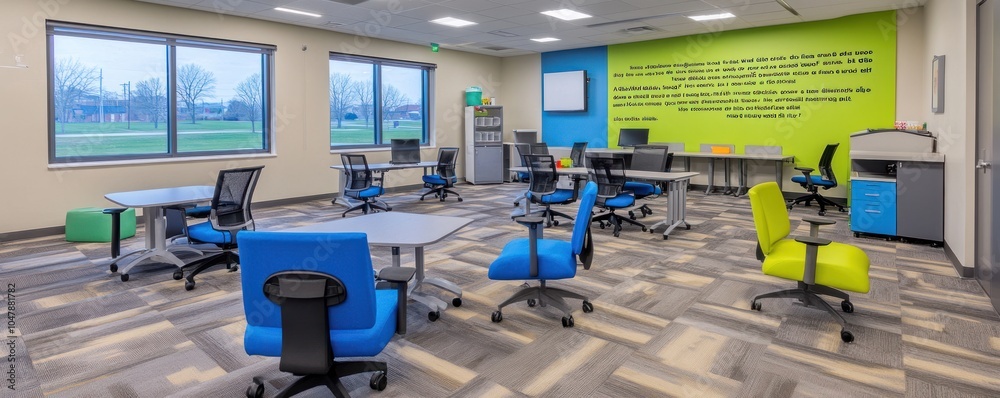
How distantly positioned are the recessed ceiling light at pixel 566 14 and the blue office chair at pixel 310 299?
6.24 m

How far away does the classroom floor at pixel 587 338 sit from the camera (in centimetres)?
258

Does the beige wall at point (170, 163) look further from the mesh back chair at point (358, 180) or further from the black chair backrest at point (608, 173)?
the black chair backrest at point (608, 173)

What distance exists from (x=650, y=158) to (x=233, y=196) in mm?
4626

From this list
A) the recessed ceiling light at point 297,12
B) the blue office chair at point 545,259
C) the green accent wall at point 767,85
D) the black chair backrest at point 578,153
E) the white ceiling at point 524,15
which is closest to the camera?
the blue office chair at point 545,259

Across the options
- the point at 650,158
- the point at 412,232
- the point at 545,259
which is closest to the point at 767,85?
the point at 650,158

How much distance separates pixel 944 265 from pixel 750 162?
15.6 ft

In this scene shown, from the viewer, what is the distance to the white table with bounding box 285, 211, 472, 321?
9.75ft

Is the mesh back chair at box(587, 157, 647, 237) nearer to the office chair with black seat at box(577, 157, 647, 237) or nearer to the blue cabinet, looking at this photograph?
the office chair with black seat at box(577, 157, 647, 237)

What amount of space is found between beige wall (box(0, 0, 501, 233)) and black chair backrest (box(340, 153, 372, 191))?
155cm

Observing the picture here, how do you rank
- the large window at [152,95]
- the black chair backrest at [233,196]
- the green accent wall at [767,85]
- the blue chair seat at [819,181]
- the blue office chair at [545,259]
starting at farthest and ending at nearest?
the green accent wall at [767,85]
the blue chair seat at [819,181]
the large window at [152,95]
the black chair backrest at [233,196]
the blue office chair at [545,259]

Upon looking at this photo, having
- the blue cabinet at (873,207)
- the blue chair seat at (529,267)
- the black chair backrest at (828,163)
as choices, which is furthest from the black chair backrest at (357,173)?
the black chair backrest at (828,163)

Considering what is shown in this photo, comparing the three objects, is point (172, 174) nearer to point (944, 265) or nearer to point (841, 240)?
point (841, 240)

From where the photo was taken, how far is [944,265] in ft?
15.4

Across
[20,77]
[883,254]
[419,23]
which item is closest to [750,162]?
[883,254]
